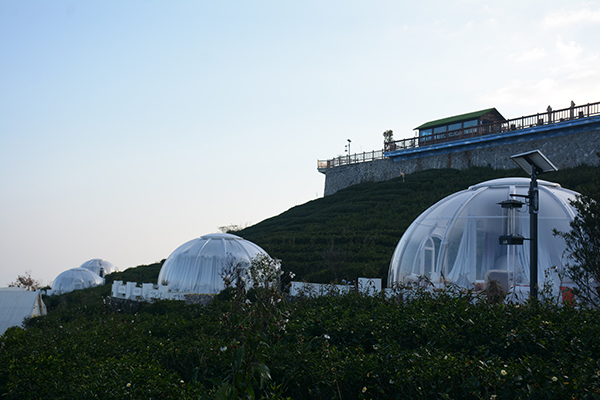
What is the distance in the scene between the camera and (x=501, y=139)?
41062 millimetres

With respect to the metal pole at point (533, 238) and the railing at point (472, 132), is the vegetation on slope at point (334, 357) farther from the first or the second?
the railing at point (472, 132)

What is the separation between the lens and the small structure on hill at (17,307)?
1994 centimetres

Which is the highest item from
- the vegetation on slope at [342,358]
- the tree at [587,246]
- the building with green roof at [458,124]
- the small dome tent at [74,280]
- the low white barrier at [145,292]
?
the building with green roof at [458,124]

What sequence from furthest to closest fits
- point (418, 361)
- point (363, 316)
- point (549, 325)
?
point (363, 316) → point (549, 325) → point (418, 361)

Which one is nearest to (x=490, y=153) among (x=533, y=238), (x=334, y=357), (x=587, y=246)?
(x=587, y=246)

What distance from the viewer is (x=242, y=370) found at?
4.09 m

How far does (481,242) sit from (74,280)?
40.1 metres

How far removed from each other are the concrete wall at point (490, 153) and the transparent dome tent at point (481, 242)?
2675cm

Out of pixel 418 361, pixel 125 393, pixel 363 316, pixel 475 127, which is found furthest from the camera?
pixel 475 127

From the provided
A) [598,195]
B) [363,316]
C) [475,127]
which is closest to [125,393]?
[363,316]

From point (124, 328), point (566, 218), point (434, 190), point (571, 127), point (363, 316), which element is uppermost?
point (571, 127)

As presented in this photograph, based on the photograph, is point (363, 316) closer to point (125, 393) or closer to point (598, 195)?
point (125, 393)

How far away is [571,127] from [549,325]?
3564cm

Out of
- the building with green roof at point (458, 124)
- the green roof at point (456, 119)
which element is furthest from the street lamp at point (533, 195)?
the green roof at point (456, 119)
